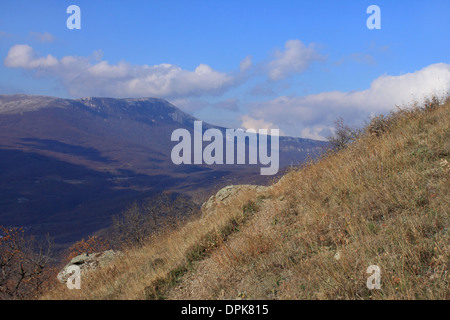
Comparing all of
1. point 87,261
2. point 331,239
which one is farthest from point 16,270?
point 331,239

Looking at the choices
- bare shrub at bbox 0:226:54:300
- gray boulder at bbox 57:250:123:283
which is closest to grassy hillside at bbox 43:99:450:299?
gray boulder at bbox 57:250:123:283

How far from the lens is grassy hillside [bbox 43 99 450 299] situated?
3963mm

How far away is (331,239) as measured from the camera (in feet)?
16.9

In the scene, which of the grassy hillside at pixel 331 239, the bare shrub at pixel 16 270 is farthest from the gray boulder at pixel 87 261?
the grassy hillside at pixel 331 239

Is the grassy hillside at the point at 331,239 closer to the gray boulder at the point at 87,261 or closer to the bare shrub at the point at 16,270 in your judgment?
the gray boulder at the point at 87,261

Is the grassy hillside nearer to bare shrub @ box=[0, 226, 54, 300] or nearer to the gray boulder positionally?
the gray boulder

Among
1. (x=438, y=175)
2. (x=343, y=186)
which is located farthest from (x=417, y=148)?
(x=343, y=186)

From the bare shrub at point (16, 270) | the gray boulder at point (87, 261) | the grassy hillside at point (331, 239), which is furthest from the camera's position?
the bare shrub at point (16, 270)

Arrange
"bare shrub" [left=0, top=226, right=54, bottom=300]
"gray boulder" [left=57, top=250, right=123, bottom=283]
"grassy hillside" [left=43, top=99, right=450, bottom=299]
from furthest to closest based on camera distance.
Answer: "bare shrub" [left=0, top=226, right=54, bottom=300], "gray boulder" [left=57, top=250, right=123, bottom=283], "grassy hillside" [left=43, top=99, right=450, bottom=299]

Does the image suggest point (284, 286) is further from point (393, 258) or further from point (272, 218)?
point (272, 218)

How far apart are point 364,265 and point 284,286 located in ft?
3.69

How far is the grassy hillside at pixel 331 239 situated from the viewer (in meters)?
3.96

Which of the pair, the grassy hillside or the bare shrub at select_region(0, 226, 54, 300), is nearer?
the grassy hillside

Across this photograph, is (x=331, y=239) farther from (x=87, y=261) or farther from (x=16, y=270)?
(x=16, y=270)
